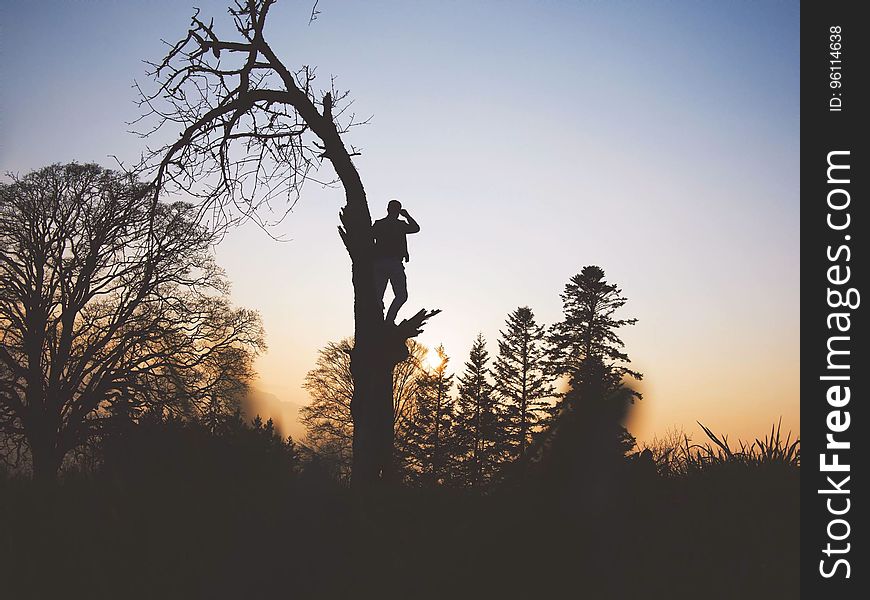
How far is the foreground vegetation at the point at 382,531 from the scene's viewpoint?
234 inches

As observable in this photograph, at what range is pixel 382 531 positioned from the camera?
6688 mm

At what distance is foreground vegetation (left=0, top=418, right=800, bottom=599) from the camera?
5953mm

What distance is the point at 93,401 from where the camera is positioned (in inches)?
845

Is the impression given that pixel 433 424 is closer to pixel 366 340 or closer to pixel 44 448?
pixel 44 448

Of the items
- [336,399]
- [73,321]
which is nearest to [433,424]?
[336,399]

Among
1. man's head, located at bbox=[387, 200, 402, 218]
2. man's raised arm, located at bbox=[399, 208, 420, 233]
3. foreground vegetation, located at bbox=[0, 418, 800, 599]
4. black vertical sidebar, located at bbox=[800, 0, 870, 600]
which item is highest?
man's head, located at bbox=[387, 200, 402, 218]

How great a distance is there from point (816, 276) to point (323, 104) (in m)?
6.74

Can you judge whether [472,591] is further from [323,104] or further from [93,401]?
[93,401]

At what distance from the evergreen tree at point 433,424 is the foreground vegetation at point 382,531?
20.1 metres

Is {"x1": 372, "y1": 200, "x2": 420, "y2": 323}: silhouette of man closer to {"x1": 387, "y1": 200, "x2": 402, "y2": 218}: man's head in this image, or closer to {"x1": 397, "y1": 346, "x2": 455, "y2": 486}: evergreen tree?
{"x1": 387, "y1": 200, "x2": 402, "y2": 218}: man's head

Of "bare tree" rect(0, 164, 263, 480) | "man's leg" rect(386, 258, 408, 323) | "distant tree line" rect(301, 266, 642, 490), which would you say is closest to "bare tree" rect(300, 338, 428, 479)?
"distant tree line" rect(301, 266, 642, 490)

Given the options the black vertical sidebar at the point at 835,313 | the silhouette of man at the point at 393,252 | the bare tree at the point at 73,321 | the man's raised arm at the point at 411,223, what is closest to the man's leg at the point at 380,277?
the silhouette of man at the point at 393,252

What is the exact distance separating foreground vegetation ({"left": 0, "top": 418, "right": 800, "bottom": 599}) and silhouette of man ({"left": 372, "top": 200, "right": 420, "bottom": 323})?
2577 millimetres

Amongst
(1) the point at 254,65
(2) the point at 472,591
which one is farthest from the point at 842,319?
(1) the point at 254,65
